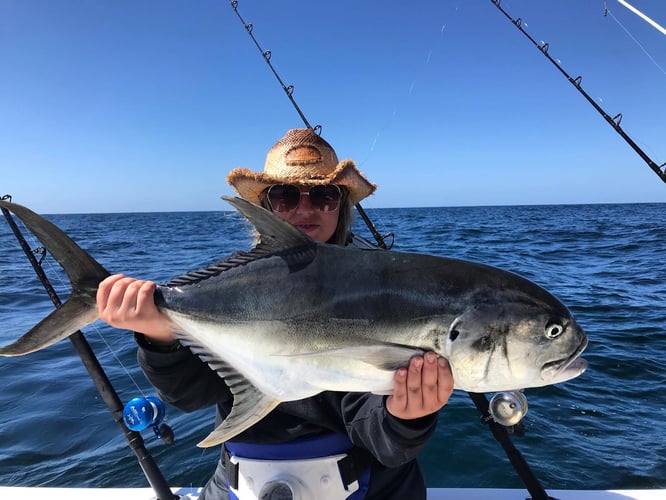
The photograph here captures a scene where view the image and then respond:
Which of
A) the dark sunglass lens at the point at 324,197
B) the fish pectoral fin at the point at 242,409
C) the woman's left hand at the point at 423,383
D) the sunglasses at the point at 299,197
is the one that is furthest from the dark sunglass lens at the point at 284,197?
the woman's left hand at the point at 423,383

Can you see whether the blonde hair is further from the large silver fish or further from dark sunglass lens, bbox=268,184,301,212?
the large silver fish

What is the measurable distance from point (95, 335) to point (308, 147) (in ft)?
23.7

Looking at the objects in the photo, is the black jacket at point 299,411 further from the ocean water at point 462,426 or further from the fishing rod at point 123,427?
the ocean water at point 462,426

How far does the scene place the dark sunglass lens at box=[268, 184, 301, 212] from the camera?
2787 mm

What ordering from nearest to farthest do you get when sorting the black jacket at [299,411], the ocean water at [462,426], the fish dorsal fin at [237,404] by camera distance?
the fish dorsal fin at [237,404] < the black jacket at [299,411] < the ocean water at [462,426]

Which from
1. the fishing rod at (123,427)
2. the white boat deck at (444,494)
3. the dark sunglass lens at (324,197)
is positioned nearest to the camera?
the dark sunglass lens at (324,197)

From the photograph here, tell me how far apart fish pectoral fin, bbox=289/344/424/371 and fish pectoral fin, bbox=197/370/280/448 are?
38cm

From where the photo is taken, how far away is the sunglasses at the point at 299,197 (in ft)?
9.11

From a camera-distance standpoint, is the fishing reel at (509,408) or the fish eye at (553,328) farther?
the fishing reel at (509,408)

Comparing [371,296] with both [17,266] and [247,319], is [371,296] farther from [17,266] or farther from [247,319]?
[17,266]

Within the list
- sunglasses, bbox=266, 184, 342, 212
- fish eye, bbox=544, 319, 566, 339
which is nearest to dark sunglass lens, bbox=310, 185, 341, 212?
sunglasses, bbox=266, 184, 342, 212

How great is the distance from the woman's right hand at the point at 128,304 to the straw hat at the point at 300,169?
118 centimetres

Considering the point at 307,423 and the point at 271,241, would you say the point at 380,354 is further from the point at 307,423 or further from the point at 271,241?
the point at 307,423

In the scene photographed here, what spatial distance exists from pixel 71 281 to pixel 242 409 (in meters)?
0.99
